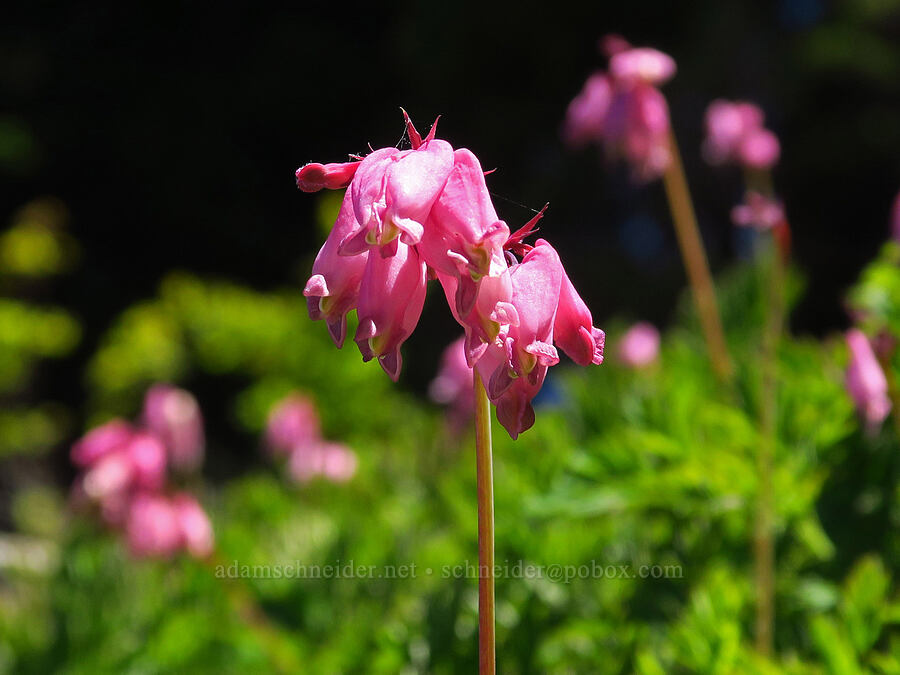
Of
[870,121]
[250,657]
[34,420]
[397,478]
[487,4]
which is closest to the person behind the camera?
[250,657]

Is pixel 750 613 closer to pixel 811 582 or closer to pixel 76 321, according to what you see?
pixel 811 582

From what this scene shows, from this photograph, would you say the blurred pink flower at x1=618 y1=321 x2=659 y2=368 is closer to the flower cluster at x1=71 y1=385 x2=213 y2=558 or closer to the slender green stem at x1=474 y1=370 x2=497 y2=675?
the flower cluster at x1=71 y1=385 x2=213 y2=558

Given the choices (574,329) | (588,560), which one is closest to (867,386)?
(588,560)

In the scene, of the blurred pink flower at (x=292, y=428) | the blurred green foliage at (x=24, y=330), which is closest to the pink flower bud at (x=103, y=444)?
the blurred pink flower at (x=292, y=428)

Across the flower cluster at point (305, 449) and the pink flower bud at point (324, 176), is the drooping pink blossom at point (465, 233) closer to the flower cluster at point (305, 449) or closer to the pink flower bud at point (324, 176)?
the pink flower bud at point (324, 176)

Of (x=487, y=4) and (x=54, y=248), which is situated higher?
(x=487, y=4)

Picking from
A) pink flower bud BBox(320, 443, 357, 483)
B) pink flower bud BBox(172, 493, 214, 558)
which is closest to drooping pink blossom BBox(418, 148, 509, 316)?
pink flower bud BBox(172, 493, 214, 558)

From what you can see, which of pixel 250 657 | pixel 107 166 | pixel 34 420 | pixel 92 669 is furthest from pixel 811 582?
pixel 107 166

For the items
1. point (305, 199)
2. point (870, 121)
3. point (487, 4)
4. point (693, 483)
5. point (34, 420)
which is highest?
point (487, 4)
